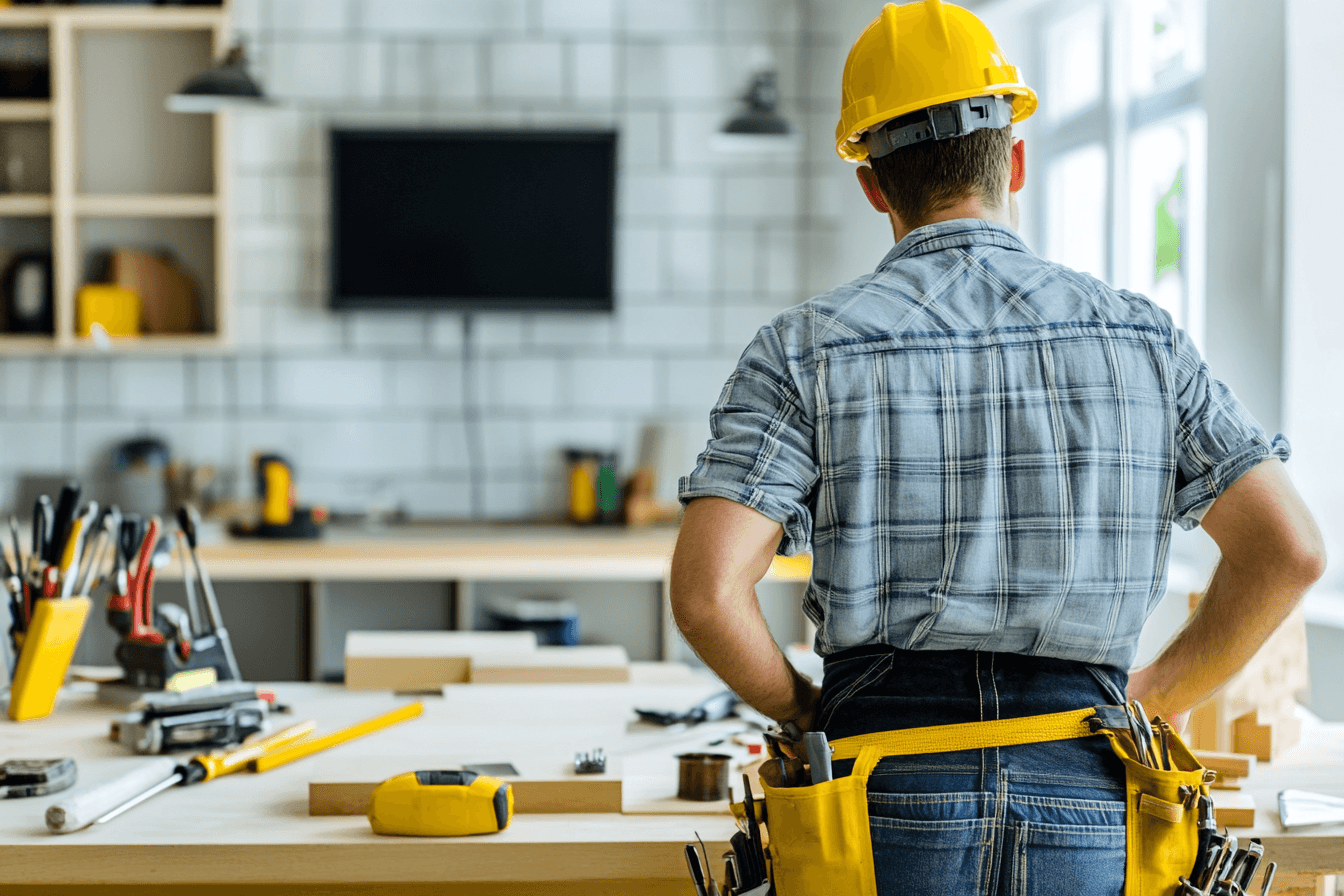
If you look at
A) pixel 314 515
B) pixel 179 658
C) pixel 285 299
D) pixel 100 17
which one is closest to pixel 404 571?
pixel 314 515

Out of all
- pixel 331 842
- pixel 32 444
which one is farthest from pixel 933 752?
pixel 32 444

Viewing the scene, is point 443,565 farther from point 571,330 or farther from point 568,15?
point 568,15

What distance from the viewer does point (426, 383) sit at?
4113 millimetres

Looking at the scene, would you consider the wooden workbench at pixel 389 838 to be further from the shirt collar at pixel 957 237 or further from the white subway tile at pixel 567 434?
the white subway tile at pixel 567 434

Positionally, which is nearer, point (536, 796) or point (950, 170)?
point (950, 170)

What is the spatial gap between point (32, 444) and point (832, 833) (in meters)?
3.86

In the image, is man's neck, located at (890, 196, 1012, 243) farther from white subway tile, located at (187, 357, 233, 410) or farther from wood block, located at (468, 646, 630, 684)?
white subway tile, located at (187, 357, 233, 410)

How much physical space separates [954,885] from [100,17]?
385 cm

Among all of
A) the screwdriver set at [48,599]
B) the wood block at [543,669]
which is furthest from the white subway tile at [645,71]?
the screwdriver set at [48,599]

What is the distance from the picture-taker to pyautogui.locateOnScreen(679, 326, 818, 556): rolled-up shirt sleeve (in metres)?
0.99

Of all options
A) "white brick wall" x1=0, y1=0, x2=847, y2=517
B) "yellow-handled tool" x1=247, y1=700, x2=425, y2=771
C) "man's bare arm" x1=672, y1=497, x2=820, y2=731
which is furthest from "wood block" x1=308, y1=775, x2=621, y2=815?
"white brick wall" x1=0, y1=0, x2=847, y2=517

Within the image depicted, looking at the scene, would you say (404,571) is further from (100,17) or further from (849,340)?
(849,340)

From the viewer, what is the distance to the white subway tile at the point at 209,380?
409 centimetres

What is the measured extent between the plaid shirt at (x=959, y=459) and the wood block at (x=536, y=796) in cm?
38
